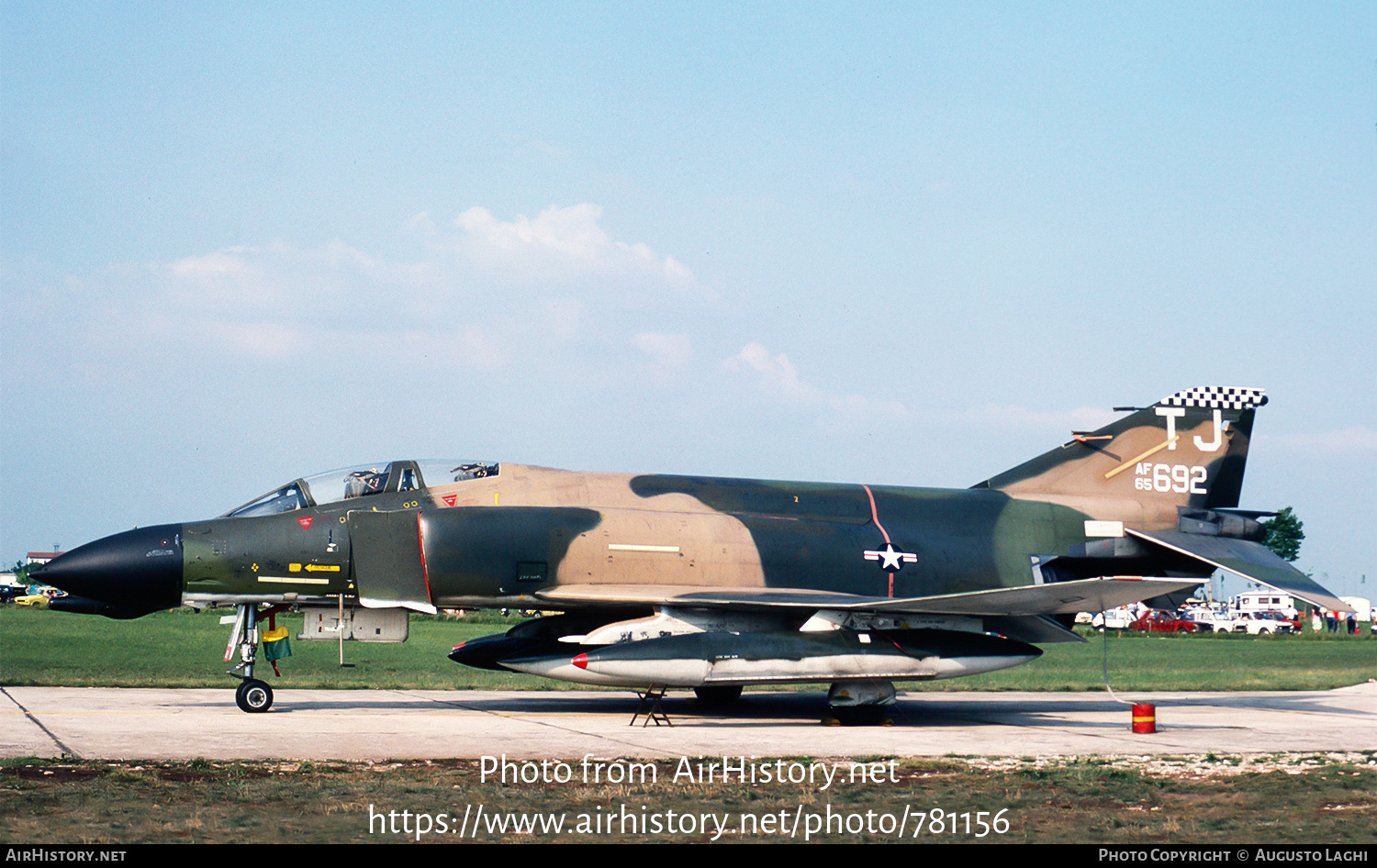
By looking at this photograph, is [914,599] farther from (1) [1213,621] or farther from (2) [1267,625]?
(1) [1213,621]

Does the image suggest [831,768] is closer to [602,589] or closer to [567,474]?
[602,589]

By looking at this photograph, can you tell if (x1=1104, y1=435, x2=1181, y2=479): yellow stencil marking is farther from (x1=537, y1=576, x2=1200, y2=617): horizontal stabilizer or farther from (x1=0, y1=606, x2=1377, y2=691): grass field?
(x1=537, y1=576, x2=1200, y2=617): horizontal stabilizer

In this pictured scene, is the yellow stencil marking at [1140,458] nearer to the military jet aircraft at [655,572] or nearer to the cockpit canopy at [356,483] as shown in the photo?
the military jet aircraft at [655,572]

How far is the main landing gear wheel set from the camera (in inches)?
512

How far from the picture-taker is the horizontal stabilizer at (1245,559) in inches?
579

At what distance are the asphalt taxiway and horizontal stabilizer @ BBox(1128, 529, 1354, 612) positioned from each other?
1.63m

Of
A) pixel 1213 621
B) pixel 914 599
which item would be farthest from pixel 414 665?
pixel 1213 621

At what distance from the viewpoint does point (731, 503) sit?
15.3 m

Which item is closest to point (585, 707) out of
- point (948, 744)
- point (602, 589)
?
point (602, 589)

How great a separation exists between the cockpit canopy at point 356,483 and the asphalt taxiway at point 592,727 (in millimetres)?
2355

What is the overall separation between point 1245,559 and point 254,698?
12.8 meters


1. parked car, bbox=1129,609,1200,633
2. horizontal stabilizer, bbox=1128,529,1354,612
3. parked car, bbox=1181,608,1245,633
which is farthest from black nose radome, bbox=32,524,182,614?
parked car, bbox=1181,608,1245,633

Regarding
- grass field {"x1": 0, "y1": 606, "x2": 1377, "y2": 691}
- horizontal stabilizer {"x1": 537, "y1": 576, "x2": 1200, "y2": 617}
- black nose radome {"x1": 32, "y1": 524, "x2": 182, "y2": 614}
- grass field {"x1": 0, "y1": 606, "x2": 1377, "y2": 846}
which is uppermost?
black nose radome {"x1": 32, "y1": 524, "x2": 182, "y2": 614}

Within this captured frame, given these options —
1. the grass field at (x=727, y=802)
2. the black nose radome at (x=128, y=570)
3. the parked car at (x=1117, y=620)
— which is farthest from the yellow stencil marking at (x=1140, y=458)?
the parked car at (x=1117, y=620)
